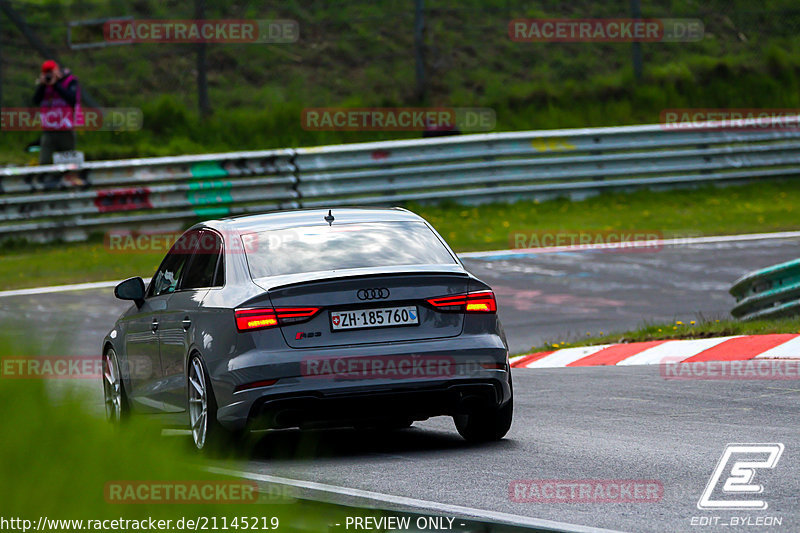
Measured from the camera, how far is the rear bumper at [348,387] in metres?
7.78

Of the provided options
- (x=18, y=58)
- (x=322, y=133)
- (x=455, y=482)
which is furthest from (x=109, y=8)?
(x=455, y=482)

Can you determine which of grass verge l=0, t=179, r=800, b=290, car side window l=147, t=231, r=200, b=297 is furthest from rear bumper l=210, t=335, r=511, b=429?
grass verge l=0, t=179, r=800, b=290

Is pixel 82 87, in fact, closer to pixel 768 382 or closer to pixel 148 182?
pixel 148 182

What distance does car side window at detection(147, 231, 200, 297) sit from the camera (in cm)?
923

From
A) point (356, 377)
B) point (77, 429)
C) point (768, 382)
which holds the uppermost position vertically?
point (77, 429)

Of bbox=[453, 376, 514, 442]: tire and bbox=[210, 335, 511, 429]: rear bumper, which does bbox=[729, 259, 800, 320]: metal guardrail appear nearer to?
bbox=[453, 376, 514, 442]: tire

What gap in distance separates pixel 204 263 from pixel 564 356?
190 inches

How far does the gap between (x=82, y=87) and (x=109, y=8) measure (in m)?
5.03

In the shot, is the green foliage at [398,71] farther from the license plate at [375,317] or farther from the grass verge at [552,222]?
the license plate at [375,317]

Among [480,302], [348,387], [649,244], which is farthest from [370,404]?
[649,244]

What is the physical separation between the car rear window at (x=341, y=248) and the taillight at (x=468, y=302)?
30 centimetres

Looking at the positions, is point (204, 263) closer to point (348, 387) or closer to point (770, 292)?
point (348, 387)

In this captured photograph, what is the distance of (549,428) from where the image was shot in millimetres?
8930

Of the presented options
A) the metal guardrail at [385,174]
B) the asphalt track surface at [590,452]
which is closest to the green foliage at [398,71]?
the metal guardrail at [385,174]
